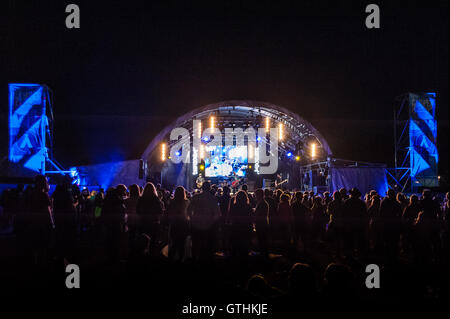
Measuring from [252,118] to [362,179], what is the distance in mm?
8958

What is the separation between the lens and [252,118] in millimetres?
21781

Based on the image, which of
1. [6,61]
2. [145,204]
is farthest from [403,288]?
[6,61]

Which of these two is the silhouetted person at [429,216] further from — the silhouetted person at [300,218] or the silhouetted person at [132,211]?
the silhouetted person at [132,211]

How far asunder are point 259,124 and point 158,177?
798 cm

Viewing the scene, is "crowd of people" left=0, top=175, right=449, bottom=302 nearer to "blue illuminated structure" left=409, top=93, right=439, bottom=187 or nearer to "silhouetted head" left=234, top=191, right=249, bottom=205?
"silhouetted head" left=234, top=191, right=249, bottom=205

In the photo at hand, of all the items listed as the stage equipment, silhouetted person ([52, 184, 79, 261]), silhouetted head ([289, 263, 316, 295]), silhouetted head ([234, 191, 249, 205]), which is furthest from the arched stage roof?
silhouetted head ([289, 263, 316, 295])

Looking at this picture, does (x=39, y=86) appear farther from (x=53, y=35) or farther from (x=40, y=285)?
(x=40, y=285)

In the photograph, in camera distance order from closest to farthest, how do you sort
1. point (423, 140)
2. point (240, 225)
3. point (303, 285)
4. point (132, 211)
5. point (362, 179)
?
point (303, 285), point (240, 225), point (132, 211), point (423, 140), point (362, 179)

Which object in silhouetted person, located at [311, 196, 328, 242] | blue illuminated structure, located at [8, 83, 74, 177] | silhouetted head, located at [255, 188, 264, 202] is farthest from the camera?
blue illuminated structure, located at [8, 83, 74, 177]

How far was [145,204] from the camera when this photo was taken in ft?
22.3

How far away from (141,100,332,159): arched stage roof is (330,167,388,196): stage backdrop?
55.9 inches

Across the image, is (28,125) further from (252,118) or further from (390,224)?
(390,224)

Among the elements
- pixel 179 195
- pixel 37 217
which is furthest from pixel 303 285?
pixel 37 217

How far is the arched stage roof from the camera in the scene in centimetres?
1616
